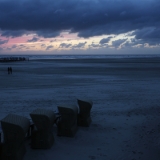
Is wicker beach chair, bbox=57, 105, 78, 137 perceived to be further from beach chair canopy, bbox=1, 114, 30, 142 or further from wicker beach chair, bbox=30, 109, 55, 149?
beach chair canopy, bbox=1, 114, 30, 142

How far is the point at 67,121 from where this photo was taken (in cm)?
903

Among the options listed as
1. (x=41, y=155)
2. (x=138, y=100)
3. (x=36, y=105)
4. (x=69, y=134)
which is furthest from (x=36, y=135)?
(x=138, y=100)

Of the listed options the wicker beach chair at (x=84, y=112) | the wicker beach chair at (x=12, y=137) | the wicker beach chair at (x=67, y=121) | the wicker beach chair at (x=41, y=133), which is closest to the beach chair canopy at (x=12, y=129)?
the wicker beach chair at (x=12, y=137)

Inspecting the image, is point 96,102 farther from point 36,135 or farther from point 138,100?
point 36,135

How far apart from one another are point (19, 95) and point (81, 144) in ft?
32.8

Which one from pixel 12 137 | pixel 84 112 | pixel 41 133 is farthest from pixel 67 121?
pixel 12 137

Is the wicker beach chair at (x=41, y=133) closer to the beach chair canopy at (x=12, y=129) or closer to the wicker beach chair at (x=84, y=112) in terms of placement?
the beach chair canopy at (x=12, y=129)

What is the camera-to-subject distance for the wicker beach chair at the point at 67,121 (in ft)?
29.1

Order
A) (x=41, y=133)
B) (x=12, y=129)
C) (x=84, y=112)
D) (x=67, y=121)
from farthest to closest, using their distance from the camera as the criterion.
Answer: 1. (x=84, y=112)
2. (x=67, y=121)
3. (x=41, y=133)
4. (x=12, y=129)

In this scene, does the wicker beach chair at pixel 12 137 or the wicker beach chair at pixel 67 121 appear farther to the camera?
the wicker beach chair at pixel 67 121

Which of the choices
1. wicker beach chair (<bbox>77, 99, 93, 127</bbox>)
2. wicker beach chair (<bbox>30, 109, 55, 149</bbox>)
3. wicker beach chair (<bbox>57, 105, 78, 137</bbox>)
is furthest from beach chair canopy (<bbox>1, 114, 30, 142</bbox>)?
wicker beach chair (<bbox>77, 99, 93, 127</bbox>)

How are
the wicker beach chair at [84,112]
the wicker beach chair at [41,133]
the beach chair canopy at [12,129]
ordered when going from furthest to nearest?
1. the wicker beach chair at [84,112]
2. the wicker beach chair at [41,133]
3. the beach chair canopy at [12,129]

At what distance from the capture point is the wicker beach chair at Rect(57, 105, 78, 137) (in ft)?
29.1

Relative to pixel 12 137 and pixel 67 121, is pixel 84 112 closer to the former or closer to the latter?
pixel 67 121
